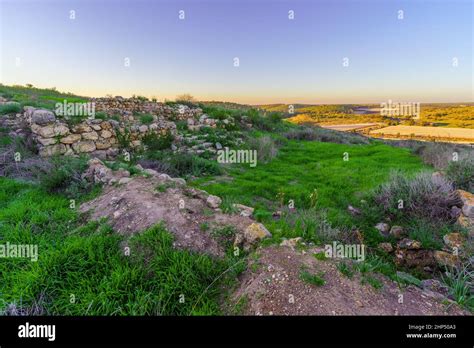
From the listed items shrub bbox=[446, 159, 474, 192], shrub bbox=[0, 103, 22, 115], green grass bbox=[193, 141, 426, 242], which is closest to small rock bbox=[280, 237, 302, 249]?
green grass bbox=[193, 141, 426, 242]

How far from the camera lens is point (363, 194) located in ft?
17.8

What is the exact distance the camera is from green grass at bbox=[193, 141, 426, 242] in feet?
16.0

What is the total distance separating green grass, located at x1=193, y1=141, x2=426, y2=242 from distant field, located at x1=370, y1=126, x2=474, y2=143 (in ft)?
15.0

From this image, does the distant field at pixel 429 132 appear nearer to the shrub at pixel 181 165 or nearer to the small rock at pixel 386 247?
the small rock at pixel 386 247

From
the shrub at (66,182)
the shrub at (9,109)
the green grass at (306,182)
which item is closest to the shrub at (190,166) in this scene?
the green grass at (306,182)

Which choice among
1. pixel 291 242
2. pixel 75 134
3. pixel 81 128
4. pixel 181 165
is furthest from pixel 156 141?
pixel 291 242

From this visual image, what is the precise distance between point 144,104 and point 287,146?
23.8 feet

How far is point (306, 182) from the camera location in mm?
6664

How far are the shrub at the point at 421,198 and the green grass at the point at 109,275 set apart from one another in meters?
3.79

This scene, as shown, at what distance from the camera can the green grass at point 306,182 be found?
4.88 metres

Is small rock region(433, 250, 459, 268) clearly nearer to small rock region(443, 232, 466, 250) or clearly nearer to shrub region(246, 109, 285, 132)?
small rock region(443, 232, 466, 250)

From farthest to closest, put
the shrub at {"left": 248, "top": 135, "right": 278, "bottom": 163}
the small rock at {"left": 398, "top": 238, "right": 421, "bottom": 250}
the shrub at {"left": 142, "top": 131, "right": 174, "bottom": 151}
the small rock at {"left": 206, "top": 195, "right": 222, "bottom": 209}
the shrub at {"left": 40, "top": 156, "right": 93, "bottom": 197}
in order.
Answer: the shrub at {"left": 248, "top": 135, "right": 278, "bottom": 163}
the shrub at {"left": 142, "top": 131, "right": 174, "bottom": 151}
the shrub at {"left": 40, "top": 156, "right": 93, "bottom": 197}
the small rock at {"left": 206, "top": 195, "right": 222, "bottom": 209}
the small rock at {"left": 398, "top": 238, "right": 421, "bottom": 250}

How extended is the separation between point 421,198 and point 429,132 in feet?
44.7

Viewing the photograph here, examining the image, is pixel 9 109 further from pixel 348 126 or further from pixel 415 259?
pixel 348 126
